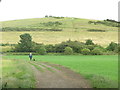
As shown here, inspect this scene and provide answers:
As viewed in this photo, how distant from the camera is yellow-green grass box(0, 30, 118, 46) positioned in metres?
89.1

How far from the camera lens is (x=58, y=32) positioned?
101000 millimetres

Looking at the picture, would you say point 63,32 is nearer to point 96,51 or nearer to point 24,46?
point 96,51

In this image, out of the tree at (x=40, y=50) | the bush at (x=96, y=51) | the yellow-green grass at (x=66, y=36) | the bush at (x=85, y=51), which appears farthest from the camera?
the yellow-green grass at (x=66, y=36)

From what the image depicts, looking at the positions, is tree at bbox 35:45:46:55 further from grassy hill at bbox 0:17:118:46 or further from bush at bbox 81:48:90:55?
grassy hill at bbox 0:17:118:46

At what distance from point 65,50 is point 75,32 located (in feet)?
132

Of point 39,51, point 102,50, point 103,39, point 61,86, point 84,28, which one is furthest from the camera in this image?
point 84,28

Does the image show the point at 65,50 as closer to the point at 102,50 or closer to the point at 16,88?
the point at 102,50

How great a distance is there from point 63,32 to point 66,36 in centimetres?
576

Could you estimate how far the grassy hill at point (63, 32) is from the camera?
296 ft

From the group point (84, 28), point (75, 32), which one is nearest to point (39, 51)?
point (75, 32)

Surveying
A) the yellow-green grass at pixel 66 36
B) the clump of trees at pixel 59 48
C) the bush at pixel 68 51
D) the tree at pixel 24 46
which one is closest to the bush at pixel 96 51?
the clump of trees at pixel 59 48

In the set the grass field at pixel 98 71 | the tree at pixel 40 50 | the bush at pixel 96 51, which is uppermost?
the grass field at pixel 98 71

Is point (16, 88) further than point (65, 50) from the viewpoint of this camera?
No

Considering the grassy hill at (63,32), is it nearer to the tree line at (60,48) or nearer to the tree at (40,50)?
the tree line at (60,48)
